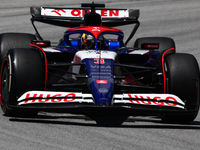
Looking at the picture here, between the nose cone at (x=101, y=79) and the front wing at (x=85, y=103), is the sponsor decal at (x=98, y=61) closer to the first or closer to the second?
the nose cone at (x=101, y=79)

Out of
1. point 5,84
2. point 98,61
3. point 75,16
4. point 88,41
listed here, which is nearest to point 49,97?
point 5,84

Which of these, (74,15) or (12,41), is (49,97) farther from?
(74,15)

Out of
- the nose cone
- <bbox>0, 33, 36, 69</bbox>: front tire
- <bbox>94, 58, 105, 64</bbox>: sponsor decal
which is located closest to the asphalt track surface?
the nose cone

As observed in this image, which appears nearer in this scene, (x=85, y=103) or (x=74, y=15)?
(x=85, y=103)

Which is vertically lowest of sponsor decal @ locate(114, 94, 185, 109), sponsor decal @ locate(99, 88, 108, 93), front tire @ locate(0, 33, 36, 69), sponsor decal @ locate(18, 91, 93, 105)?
sponsor decal @ locate(114, 94, 185, 109)

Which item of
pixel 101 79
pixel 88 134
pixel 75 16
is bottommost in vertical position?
pixel 88 134

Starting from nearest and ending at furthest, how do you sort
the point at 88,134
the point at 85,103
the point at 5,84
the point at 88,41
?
the point at 88,134, the point at 85,103, the point at 5,84, the point at 88,41

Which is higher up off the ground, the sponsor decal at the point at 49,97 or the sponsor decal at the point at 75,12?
the sponsor decal at the point at 75,12

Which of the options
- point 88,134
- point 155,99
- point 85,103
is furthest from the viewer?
point 155,99

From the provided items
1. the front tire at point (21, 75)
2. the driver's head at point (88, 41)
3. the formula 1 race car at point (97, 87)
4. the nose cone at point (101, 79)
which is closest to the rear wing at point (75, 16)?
the driver's head at point (88, 41)

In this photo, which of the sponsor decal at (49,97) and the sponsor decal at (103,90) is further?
the sponsor decal at (103,90)

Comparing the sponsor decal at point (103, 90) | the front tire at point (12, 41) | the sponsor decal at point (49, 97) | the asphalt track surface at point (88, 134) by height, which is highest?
the front tire at point (12, 41)

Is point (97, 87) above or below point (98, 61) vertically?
below

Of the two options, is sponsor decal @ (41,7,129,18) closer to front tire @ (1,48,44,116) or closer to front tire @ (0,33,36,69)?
front tire @ (0,33,36,69)
